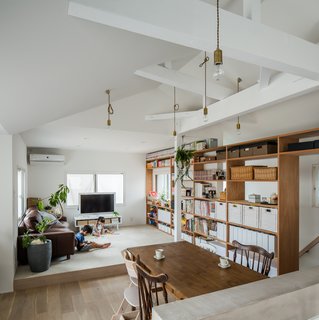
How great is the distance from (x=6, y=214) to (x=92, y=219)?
3192mm

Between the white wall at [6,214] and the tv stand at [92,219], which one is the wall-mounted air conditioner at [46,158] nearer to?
the tv stand at [92,219]

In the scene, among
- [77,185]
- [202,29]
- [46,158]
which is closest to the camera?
[202,29]

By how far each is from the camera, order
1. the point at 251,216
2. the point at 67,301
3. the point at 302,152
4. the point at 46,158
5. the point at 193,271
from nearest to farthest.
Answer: the point at 193,271, the point at 302,152, the point at 67,301, the point at 251,216, the point at 46,158

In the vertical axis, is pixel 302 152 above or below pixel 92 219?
above

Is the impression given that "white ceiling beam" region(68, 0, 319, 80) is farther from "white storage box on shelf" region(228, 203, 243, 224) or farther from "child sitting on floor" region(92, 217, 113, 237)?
"child sitting on floor" region(92, 217, 113, 237)

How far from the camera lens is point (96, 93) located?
223 cm

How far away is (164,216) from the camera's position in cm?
689

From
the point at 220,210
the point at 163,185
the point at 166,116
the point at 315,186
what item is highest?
the point at 166,116

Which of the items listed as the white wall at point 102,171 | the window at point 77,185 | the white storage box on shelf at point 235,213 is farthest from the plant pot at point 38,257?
the window at point 77,185

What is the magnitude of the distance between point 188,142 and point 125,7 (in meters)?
3.97

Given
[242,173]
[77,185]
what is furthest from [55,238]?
[242,173]

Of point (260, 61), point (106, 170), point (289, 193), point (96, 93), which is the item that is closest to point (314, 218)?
point (289, 193)

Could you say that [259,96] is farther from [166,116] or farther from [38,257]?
[38,257]

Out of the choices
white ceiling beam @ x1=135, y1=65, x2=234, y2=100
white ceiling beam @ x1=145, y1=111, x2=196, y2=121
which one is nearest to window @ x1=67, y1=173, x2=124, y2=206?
white ceiling beam @ x1=145, y1=111, x2=196, y2=121
